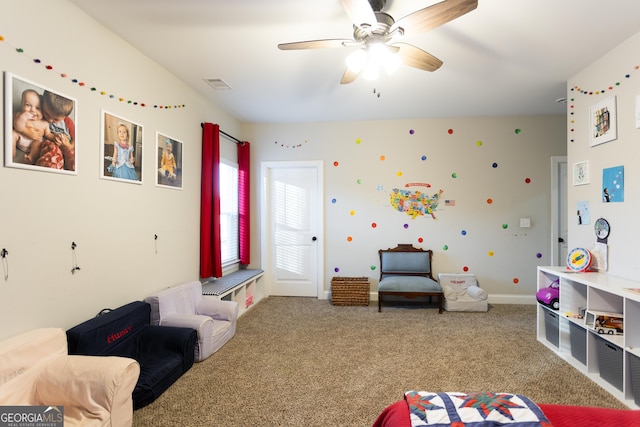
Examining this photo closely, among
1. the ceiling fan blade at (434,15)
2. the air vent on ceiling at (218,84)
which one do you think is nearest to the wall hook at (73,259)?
the air vent on ceiling at (218,84)

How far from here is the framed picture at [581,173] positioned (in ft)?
9.68

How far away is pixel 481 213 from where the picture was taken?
459cm

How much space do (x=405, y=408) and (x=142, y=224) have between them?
2.46m

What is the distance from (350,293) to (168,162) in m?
2.82

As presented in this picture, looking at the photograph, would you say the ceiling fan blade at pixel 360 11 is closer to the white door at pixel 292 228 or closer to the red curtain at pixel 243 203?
the white door at pixel 292 228

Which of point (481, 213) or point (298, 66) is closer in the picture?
point (298, 66)

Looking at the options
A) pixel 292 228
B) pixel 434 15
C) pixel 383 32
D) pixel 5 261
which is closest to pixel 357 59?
pixel 383 32

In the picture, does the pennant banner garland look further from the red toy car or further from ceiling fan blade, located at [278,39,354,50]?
the red toy car

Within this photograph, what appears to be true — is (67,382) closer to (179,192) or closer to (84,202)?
(84,202)

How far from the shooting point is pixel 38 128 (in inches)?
73.1

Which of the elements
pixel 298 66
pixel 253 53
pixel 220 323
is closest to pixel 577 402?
pixel 220 323

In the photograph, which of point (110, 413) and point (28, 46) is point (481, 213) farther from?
point (28, 46)

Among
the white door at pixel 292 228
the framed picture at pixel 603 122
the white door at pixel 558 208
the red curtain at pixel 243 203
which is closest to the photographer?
the framed picture at pixel 603 122

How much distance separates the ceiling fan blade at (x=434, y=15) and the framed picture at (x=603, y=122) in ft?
6.37
